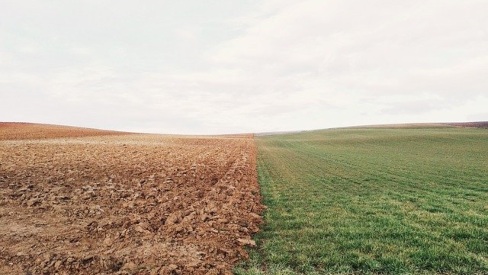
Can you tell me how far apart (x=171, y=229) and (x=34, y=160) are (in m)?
19.1

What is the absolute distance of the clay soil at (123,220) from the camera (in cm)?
761

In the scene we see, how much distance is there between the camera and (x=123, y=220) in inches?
429

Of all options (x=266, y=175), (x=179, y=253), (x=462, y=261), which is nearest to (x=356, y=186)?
(x=266, y=175)

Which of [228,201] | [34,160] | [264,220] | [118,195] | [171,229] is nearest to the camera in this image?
[171,229]

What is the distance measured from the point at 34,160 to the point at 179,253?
20.9 m

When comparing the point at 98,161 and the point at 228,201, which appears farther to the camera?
the point at 98,161

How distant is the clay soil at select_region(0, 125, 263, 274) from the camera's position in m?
7.61

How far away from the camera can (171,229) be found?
9.79 meters

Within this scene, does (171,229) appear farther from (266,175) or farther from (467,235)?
(266,175)

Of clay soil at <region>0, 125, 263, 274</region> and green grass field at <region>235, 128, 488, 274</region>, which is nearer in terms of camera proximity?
green grass field at <region>235, 128, 488, 274</region>

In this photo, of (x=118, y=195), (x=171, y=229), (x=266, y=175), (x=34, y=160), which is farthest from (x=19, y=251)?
(x=34, y=160)

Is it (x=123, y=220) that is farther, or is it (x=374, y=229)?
(x=123, y=220)

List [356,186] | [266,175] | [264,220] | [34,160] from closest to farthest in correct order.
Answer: [264,220] → [356,186] → [266,175] → [34,160]

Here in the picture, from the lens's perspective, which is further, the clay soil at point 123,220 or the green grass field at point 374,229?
the clay soil at point 123,220
